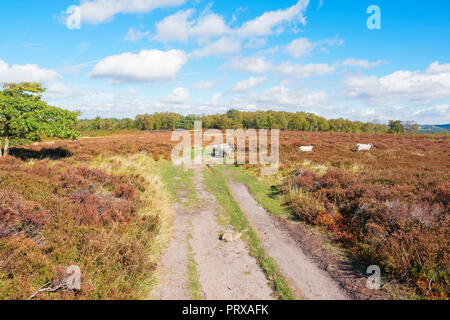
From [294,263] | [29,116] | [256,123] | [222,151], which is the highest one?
[256,123]

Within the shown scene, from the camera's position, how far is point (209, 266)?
5.78 metres

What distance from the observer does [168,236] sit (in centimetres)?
724

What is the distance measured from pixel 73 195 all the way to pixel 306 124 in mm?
113098

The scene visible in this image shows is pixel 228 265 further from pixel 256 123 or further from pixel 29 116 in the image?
pixel 256 123

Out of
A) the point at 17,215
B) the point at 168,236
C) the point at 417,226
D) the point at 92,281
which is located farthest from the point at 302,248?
the point at 17,215

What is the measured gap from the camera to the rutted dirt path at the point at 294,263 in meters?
4.83

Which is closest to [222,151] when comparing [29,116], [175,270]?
[29,116]

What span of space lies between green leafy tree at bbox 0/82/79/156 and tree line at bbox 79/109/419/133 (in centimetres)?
8768

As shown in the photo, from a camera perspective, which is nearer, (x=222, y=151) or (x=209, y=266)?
(x=209, y=266)

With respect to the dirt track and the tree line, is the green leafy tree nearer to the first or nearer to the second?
the dirt track

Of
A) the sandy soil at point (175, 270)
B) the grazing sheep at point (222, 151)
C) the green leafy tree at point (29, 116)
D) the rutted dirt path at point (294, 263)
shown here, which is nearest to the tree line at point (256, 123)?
the grazing sheep at point (222, 151)

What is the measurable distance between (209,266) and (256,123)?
109347 millimetres

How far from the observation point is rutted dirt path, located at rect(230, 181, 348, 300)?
4832mm
